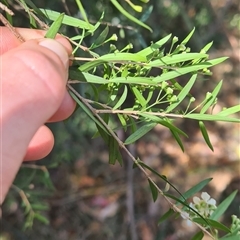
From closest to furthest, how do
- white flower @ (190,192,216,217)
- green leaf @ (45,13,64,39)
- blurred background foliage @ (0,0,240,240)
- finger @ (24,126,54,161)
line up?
green leaf @ (45,13,64,39) < white flower @ (190,192,216,217) < finger @ (24,126,54,161) < blurred background foliage @ (0,0,240,240)

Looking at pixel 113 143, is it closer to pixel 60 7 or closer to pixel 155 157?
pixel 60 7

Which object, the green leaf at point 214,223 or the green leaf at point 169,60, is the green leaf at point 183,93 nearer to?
the green leaf at point 169,60

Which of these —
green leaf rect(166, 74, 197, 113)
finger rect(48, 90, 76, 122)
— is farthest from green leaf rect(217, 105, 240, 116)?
finger rect(48, 90, 76, 122)

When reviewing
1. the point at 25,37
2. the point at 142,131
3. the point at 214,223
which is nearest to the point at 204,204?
the point at 214,223

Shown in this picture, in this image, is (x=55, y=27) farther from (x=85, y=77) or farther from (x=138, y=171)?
(x=138, y=171)

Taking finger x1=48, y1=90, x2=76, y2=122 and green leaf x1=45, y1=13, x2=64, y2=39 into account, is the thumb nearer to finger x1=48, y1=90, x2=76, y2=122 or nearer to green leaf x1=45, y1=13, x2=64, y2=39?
green leaf x1=45, y1=13, x2=64, y2=39

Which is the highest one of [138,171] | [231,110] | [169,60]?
[169,60]

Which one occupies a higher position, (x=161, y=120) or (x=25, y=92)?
(x=25, y=92)
